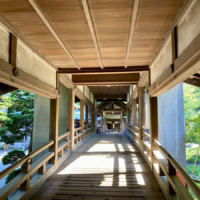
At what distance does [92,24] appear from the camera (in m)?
2.17

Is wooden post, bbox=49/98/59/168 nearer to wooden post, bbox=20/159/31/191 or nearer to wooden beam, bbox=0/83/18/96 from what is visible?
wooden beam, bbox=0/83/18/96

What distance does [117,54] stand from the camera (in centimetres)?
330

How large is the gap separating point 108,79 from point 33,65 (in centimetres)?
317

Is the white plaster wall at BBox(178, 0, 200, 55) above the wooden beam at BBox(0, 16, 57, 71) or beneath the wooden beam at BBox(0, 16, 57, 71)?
beneath

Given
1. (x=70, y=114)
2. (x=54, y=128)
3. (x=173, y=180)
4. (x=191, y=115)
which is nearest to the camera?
(x=173, y=180)

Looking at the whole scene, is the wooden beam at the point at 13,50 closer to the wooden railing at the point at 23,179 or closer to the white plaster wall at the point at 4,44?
the white plaster wall at the point at 4,44

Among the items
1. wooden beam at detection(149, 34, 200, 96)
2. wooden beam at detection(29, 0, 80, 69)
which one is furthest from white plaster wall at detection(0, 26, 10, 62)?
wooden beam at detection(149, 34, 200, 96)

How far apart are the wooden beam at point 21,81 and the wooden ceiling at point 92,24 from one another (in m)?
0.57

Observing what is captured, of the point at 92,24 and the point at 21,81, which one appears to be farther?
the point at 21,81

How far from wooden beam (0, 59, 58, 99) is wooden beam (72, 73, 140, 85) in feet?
7.84

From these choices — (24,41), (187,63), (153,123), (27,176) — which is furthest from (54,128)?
(187,63)

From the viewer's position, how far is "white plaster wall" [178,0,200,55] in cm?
160

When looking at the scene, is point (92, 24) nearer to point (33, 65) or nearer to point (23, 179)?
point (33, 65)

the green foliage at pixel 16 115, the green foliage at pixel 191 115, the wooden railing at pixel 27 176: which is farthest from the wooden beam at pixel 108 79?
the green foliage at pixel 191 115
